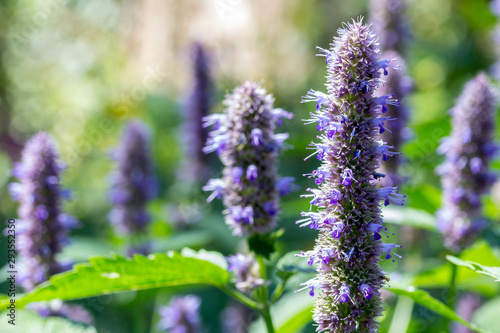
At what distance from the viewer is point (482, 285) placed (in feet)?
14.6

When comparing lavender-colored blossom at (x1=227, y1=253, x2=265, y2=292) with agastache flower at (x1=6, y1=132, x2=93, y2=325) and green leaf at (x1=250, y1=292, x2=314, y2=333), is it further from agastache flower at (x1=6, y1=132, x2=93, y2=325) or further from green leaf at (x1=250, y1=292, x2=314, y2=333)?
agastache flower at (x1=6, y1=132, x2=93, y2=325)

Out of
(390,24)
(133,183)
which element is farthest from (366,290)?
(390,24)

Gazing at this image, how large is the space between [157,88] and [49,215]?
6.70m

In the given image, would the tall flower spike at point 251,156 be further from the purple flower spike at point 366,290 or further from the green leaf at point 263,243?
the purple flower spike at point 366,290

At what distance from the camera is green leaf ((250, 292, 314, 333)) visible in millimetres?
3157

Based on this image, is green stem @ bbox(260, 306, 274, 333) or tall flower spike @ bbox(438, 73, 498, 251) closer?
green stem @ bbox(260, 306, 274, 333)

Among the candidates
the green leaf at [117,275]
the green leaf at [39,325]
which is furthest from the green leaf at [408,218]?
the green leaf at [39,325]

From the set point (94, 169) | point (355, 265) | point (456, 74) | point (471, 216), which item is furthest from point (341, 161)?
point (456, 74)

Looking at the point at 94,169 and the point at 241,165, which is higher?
the point at 94,169

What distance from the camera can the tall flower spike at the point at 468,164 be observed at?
11.8 ft

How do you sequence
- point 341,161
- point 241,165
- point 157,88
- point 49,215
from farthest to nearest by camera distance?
point 157,88
point 49,215
point 241,165
point 341,161

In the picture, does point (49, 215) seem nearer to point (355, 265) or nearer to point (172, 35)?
point (355, 265)

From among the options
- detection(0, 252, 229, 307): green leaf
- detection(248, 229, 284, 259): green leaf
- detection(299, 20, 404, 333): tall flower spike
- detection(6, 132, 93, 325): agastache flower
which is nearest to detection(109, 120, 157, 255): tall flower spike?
detection(6, 132, 93, 325): agastache flower

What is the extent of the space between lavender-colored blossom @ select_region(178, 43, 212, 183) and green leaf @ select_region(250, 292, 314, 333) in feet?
7.48
